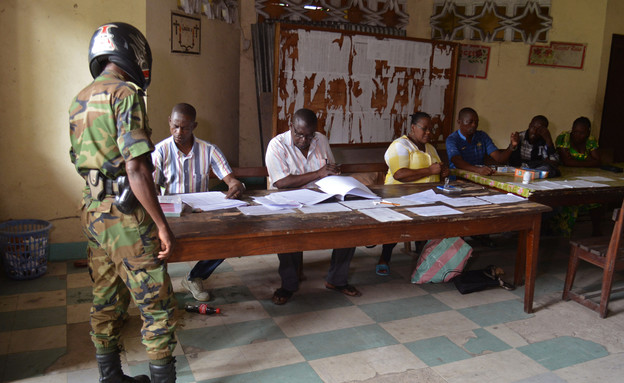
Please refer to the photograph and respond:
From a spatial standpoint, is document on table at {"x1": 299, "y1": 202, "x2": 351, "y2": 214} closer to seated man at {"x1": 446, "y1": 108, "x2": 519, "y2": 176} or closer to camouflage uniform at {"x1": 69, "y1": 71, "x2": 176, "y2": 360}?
camouflage uniform at {"x1": 69, "y1": 71, "x2": 176, "y2": 360}

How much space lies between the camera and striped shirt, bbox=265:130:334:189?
3.82m

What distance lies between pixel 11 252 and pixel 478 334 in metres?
3.23

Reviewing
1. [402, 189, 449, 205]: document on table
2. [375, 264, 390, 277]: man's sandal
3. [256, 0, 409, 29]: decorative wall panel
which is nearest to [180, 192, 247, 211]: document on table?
[402, 189, 449, 205]: document on table

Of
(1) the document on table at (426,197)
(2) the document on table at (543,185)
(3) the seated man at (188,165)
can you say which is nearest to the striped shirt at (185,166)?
(3) the seated man at (188,165)

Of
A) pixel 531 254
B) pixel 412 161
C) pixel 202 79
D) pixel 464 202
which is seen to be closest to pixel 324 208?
pixel 464 202

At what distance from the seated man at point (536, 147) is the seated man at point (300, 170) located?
2.32 m

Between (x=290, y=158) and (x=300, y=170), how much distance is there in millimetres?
119

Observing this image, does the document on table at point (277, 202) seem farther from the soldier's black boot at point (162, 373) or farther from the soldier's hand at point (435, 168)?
the soldier's hand at point (435, 168)

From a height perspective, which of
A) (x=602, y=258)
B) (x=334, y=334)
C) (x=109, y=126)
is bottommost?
(x=334, y=334)

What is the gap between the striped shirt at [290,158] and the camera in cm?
382

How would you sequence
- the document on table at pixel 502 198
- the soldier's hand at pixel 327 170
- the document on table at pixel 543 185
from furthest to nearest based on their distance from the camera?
the document on table at pixel 543 185 < the soldier's hand at pixel 327 170 < the document on table at pixel 502 198

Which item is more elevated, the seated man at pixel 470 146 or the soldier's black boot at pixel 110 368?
the seated man at pixel 470 146

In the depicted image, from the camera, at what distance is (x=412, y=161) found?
13.9ft

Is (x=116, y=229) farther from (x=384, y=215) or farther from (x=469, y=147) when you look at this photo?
(x=469, y=147)
